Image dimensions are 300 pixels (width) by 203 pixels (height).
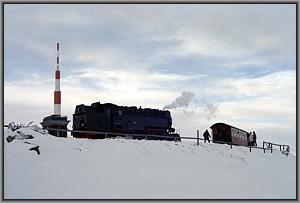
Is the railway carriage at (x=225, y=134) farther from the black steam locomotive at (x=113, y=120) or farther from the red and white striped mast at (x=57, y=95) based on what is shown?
the red and white striped mast at (x=57, y=95)

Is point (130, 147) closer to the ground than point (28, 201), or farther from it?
farther from it

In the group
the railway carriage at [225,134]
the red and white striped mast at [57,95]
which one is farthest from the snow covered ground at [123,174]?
the railway carriage at [225,134]

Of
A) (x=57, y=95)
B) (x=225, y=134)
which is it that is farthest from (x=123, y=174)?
(x=225, y=134)

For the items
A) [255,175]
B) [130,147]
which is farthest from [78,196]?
[255,175]

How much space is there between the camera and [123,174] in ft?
58.9

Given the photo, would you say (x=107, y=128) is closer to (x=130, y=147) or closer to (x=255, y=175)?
(x=130, y=147)

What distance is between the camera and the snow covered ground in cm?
1536

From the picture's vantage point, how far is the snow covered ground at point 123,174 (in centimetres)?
1536

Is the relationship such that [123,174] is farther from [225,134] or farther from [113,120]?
[225,134]

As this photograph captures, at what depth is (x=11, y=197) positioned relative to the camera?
46.0 feet

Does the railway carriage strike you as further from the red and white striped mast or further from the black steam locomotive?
the red and white striped mast

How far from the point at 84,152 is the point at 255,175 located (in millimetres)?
9039

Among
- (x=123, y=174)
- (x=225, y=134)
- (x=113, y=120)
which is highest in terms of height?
(x=113, y=120)

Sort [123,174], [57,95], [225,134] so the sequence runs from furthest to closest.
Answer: [225,134] < [57,95] < [123,174]
